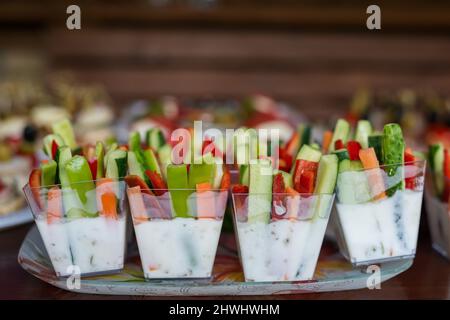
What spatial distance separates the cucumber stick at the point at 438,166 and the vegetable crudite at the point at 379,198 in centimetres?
12

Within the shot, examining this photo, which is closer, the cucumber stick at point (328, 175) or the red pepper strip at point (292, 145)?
the cucumber stick at point (328, 175)

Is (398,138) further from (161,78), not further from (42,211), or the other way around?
(161,78)

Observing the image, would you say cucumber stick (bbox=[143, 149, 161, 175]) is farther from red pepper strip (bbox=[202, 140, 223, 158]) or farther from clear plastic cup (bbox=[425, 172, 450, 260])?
clear plastic cup (bbox=[425, 172, 450, 260])

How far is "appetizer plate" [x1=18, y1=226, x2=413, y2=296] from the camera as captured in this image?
1.10 metres

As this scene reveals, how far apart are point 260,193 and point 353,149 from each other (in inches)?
9.2

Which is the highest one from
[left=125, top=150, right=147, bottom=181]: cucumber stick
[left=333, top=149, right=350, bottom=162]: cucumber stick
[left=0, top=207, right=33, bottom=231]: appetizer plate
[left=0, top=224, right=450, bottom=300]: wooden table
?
[left=333, top=149, right=350, bottom=162]: cucumber stick

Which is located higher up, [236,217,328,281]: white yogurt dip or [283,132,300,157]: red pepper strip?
[283,132,300,157]: red pepper strip

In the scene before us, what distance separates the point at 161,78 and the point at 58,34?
75cm

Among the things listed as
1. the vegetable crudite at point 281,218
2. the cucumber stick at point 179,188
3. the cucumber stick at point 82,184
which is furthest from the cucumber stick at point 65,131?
the vegetable crudite at point 281,218

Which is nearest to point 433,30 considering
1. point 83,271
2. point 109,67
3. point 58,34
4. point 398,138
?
point 109,67

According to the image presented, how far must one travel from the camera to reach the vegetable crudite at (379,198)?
1.13 m

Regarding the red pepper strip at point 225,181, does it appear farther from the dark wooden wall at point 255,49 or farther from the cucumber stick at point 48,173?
the dark wooden wall at point 255,49

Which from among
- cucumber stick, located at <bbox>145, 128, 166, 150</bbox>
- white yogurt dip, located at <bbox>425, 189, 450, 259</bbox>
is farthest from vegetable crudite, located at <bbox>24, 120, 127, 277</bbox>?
white yogurt dip, located at <bbox>425, 189, 450, 259</bbox>

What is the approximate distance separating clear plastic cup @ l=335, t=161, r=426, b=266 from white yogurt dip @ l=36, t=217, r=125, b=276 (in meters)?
0.44
